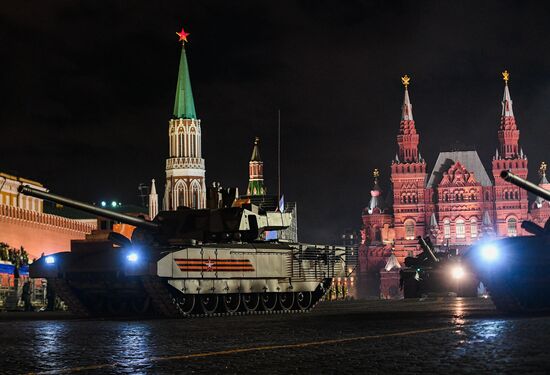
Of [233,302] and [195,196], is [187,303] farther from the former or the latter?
[195,196]

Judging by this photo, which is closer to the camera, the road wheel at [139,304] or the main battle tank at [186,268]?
the main battle tank at [186,268]

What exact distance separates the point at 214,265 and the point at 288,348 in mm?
11407

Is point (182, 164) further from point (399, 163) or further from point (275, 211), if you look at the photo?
point (275, 211)

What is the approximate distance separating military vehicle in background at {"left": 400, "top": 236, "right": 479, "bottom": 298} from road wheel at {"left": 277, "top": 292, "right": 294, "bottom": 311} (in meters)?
24.0

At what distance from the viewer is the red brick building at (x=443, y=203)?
496 feet

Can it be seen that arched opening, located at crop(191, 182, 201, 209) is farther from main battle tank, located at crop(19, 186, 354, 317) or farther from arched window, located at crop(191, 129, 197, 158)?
main battle tank, located at crop(19, 186, 354, 317)

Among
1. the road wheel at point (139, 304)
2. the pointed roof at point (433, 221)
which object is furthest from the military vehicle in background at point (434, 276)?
the pointed roof at point (433, 221)

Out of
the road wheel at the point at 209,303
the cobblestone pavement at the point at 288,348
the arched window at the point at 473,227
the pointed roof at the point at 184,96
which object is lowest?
the cobblestone pavement at the point at 288,348

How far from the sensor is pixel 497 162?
155250 millimetres

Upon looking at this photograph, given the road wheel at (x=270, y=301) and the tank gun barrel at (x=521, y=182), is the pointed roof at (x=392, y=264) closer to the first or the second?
the road wheel at (x=270, y=301)

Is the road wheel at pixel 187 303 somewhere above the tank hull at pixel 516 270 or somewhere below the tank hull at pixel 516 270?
below

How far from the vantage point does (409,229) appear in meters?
155

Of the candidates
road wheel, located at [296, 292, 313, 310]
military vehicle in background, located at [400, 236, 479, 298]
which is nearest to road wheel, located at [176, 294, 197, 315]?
road wheel, located at [296, 292, 313, 310]

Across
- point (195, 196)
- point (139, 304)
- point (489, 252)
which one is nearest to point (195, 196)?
point (195, 196)
